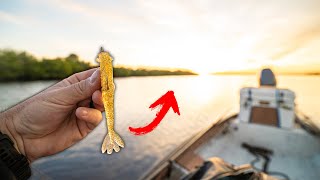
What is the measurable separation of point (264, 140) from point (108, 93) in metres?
7.68

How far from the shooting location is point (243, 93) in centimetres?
820

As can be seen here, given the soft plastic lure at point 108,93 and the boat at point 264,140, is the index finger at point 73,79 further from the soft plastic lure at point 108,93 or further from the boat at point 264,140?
the boat at point 264,140

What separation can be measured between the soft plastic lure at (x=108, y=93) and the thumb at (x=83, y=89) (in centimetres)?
17

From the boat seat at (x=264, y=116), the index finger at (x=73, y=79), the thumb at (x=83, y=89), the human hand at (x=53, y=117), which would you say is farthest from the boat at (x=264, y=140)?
the thumb at (x=83, y=89)

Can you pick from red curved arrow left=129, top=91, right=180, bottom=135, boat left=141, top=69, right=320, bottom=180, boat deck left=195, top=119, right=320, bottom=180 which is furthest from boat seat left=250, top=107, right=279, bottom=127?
red curved arrow left=129, top=91, right=180, bottom=135

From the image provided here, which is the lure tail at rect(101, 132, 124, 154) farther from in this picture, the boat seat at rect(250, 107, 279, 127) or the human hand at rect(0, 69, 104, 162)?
the boat seat at rect(250, 107, 279, 127)

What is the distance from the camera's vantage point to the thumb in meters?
1.82

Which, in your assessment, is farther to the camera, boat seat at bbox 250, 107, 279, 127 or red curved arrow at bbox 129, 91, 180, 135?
boat seat at bbox 250, 107, 279, 127

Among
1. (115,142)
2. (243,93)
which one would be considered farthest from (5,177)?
(243,93)

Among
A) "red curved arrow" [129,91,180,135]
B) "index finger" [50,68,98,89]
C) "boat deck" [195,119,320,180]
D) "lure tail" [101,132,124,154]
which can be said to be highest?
"index finger" [50,68,98,89]

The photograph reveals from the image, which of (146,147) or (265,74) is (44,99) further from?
(146,147)

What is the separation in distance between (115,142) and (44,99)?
34.5 inches

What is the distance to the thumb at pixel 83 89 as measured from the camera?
71.6 inches

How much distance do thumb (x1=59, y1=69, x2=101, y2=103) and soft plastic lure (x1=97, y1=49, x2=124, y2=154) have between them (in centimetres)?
17
